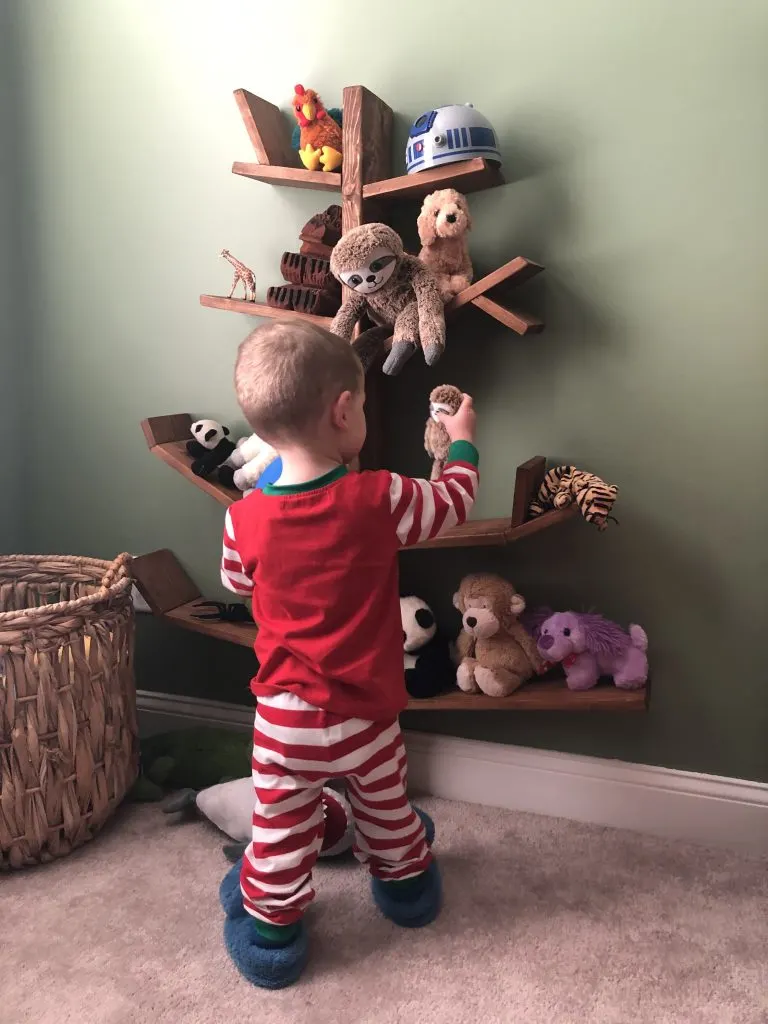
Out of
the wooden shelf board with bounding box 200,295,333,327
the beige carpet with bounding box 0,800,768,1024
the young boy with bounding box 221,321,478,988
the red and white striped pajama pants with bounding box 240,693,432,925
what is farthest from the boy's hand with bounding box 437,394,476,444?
the beige carpet with bounding box 0,800,768,1024

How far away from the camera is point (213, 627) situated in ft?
5.64

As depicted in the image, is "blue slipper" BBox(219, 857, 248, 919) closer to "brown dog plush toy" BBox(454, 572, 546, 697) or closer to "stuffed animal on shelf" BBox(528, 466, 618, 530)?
"brown dog plush toy" BBox(454, 572, 546, 697)

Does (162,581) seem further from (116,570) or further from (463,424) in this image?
(463,424)

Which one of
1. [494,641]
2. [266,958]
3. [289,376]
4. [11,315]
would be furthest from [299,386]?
[11,315]

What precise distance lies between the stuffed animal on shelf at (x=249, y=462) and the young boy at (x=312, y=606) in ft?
1.14

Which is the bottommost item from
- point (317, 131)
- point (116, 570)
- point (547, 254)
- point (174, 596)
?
point (174, 596)

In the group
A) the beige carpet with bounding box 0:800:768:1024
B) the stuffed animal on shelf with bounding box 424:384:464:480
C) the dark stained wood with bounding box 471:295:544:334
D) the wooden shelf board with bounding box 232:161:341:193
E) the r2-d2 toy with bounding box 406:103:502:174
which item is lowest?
the beige carpet with bounding box 0:800:768:1024

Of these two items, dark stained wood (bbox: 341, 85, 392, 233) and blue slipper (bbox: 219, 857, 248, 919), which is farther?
dark stained wood (bbox: 341, 85, 392, 233)

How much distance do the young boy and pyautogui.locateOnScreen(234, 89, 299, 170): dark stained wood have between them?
56cm

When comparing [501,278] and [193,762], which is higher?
[501,278]

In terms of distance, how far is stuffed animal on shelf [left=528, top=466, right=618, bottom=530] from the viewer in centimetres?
139

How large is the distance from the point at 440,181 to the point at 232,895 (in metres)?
1.21

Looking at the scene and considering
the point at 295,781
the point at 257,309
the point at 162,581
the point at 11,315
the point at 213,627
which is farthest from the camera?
the point at 11,315

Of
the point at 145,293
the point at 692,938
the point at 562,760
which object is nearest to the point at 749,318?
the point at 562,760
